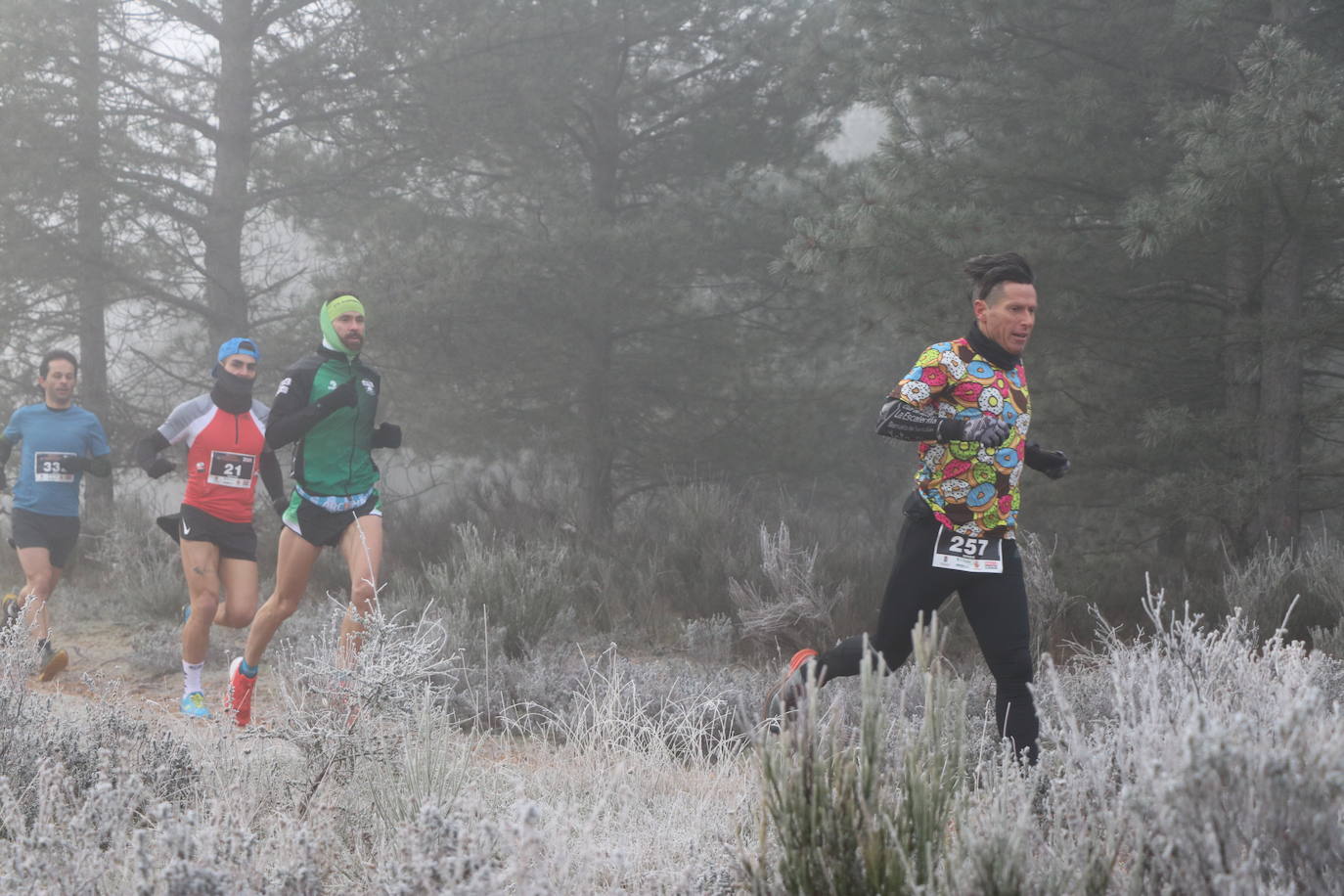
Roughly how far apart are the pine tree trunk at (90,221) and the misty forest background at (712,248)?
44 millimetres

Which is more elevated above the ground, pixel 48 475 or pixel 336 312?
pixel 336 312

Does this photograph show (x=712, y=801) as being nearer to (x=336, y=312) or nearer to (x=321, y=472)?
(x=321, y=472)

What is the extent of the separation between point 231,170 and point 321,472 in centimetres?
759

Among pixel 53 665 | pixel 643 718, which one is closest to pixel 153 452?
pixel 53 665

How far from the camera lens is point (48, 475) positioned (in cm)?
782

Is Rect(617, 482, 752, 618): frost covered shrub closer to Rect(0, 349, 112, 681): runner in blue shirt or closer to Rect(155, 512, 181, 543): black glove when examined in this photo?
Rect(155, 512, 181, 543): black glove

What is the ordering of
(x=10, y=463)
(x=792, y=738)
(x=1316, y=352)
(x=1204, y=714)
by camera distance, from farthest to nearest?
(x=10, y=463) → (x=1316, y=352) → (x=792, y=738) → (x=1204, y=714)

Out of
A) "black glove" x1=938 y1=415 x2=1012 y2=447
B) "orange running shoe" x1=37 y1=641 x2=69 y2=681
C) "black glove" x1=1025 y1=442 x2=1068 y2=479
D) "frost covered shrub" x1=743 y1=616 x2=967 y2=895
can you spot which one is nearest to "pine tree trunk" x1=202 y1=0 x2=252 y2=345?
"orange running shoe" x1=37 y1=641 x2=69 y2=681

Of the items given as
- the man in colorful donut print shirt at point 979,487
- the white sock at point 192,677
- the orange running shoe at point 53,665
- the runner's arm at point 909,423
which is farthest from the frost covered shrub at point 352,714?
the orange running shoe at point 53,665

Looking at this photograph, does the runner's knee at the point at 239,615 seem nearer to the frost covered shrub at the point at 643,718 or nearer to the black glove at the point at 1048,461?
the frost covered shrub at the point at 643,718

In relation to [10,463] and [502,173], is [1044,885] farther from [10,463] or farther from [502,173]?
[10,463]

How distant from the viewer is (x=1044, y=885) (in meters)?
2.60

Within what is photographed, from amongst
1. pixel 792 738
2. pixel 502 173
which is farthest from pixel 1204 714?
pixel 502 173

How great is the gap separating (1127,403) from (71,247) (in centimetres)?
929
